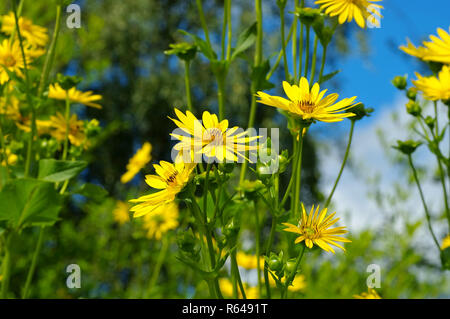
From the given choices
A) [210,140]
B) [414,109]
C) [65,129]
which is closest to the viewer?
[210,140]

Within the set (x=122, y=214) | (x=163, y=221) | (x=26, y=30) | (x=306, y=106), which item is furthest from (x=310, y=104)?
(x=122, y=214)

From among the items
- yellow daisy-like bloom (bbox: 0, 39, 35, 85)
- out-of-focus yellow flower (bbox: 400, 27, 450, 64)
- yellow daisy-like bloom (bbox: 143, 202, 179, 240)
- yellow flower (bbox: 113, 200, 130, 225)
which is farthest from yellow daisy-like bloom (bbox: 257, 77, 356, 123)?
yellow flower (bbox: 113, 200, 130, 225)

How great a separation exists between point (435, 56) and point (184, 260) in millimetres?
317

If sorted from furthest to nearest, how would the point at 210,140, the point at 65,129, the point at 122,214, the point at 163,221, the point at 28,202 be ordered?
the point at 122,214 < the point at 163,221 < the point at 65,129 < the point at 28,202 < the point at 210,140

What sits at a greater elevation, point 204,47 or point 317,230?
point 204,47

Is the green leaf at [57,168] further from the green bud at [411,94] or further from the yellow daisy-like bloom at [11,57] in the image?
the green bud at [411,94]

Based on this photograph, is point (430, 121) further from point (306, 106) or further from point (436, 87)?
point (306, 106)

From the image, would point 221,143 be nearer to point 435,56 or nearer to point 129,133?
point 435,56

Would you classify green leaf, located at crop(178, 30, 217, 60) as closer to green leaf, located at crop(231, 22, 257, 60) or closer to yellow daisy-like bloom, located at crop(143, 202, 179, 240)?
green leaf, located at crop(231, 22, 257, 60)

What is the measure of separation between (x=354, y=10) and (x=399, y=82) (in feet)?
0.66

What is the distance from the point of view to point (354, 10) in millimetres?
597

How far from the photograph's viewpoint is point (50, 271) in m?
1.45

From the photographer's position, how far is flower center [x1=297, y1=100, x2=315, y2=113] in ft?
1.46

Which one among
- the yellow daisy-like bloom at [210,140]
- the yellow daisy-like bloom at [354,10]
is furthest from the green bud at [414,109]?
the yellow daisy-like bloom at [210,140]
